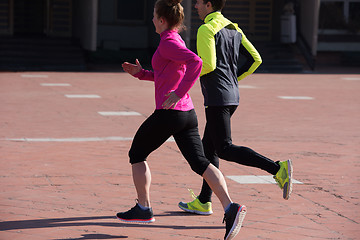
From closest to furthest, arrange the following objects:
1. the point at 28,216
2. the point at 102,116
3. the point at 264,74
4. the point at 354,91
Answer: the point at 28,216, the point at 102,116, the point at 354,91, the point at 264,74

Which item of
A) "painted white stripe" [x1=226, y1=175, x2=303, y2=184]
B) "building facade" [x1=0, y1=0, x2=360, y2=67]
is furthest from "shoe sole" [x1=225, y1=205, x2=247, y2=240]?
"building facade" [x1=0, y1=0, x2=360, y2=67]

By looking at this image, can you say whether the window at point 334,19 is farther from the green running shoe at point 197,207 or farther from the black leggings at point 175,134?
the black leggings at point 175,134

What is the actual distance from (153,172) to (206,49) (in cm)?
236

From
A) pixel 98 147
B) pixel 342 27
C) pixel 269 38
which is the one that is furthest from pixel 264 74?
pixel 98 147

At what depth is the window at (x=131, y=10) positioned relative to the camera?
28.2m

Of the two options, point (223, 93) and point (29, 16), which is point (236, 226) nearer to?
point (223, 93)

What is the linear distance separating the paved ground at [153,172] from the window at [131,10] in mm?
13900

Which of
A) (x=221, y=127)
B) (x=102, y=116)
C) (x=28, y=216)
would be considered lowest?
(x=102, y=116)

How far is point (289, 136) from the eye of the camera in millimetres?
9906

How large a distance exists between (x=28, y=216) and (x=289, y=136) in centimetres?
546

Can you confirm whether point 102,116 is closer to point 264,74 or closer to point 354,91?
point 354,91

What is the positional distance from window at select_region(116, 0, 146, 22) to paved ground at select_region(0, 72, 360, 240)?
45.6 ft

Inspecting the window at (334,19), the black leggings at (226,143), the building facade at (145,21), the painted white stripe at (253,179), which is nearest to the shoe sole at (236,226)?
the black leggings at (226,143)

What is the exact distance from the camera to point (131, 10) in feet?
93.1
